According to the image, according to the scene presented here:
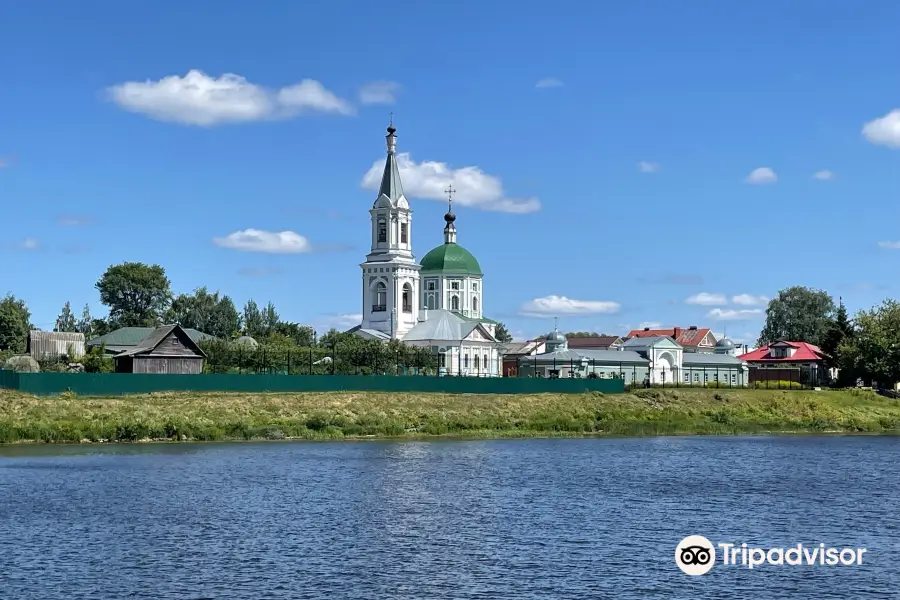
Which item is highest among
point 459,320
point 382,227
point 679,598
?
point 382,227

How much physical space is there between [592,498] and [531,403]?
4188 centimetres

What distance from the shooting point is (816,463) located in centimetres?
5541

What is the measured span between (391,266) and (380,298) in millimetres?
4482

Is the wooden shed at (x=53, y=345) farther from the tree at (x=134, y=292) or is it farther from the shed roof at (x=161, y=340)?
the tree at (x=134, y=292)

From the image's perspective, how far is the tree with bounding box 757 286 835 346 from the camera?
163500 mm

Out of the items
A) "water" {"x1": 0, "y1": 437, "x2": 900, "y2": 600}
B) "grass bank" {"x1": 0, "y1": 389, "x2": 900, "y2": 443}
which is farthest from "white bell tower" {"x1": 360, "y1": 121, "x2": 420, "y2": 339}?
"water" {"x1": 0, "y1": 437, "x2": 900, "y2": 600}

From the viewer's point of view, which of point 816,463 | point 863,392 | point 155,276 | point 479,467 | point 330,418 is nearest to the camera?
point 479,467

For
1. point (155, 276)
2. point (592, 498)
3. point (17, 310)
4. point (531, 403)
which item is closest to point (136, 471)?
point (592, 498)

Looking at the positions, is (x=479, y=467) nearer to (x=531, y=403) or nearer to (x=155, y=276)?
(x=531, y=403)

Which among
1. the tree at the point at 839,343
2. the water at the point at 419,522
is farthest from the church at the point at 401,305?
the water at the point at 419,522

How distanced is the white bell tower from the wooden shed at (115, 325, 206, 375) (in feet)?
126

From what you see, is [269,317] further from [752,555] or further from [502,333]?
[752,555]

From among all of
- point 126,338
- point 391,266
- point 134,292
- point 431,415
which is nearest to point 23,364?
point 126,338

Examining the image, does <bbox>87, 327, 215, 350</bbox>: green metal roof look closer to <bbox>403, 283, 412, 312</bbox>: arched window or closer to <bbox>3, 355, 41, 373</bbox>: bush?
<bbox>403, 283, 412, 312</bbox>: arched window
